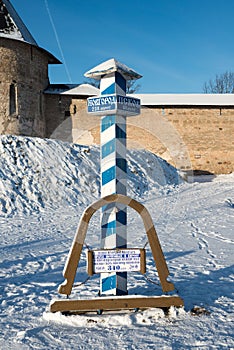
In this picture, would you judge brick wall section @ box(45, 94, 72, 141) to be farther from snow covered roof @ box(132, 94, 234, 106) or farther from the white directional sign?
the white directional sign

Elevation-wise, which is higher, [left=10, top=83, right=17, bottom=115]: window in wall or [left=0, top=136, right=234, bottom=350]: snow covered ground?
[left=10, top=83, right=17, bottom=115]: window in wall

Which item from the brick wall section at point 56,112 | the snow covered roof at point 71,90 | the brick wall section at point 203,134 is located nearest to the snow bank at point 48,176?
the brick wall section at point 56,112

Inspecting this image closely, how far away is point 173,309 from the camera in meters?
3.42

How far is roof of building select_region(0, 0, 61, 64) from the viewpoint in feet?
64.0

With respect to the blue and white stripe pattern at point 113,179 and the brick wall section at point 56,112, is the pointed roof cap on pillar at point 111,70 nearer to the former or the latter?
the blue and white stripe pattern at point 113,179

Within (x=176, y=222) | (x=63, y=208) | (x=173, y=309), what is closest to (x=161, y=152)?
(x=63, y=208)

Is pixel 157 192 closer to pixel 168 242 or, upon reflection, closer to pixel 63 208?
pixel 63 208

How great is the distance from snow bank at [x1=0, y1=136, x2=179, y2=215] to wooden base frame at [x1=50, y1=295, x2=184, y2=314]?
696 cm

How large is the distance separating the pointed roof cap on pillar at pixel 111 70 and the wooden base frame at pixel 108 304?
2071 millimetres

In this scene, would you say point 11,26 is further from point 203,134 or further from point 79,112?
point 203,134

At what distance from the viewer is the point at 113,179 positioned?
3695mm

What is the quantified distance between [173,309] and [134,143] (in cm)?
1807

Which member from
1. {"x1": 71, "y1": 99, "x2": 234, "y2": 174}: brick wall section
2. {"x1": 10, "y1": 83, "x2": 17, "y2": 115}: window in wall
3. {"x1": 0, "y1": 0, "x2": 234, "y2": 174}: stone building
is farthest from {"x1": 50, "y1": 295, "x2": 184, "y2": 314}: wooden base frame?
{"x1": 71, "y1": 99, "x2": 234, "y2": 174}: brick wall section

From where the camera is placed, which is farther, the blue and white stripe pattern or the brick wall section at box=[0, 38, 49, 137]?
the brick wall section at box=[0, 38, 49, 137]
